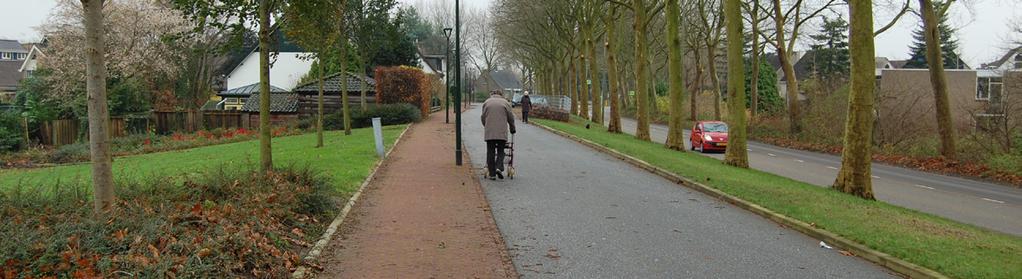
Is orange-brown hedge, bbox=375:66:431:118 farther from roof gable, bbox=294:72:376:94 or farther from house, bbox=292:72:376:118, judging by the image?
roof gable, bbox=294:72:376:94

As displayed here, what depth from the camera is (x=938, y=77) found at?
2597cm

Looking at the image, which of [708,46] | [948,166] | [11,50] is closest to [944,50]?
[708,46]

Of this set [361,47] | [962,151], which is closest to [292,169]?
[361,47]

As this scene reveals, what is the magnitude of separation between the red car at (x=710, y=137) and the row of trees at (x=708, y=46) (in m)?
1.65

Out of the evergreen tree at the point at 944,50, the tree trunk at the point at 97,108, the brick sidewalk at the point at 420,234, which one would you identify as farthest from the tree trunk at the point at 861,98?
the evergreen tree at the point at 944,50

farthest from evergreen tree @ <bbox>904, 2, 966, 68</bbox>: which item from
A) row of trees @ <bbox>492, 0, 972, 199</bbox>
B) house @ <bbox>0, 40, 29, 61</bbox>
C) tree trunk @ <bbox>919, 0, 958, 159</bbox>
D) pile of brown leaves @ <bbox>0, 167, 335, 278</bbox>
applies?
house @ <bbox>0, 40, 29, 61</bbox>

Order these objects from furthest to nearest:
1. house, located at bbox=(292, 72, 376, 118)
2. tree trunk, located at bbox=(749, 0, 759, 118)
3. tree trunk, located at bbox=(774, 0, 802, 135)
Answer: house, located at bbox=(292, 72, 376, 118)
tree trunk, located at bbox=(749, 0, 759, 118)
tree trunk, located at bbox=(774, 0, 802, 135)

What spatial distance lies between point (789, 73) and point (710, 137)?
7230 millimetres

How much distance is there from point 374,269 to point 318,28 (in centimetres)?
A: 1561

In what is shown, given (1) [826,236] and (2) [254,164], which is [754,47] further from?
(1) [826,236]

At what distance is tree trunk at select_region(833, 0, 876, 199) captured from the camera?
14062mm

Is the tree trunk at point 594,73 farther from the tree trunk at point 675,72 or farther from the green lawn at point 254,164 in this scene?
the green lawn at point 254,164

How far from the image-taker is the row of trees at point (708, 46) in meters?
14.3

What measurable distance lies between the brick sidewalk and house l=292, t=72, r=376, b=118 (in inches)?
974
